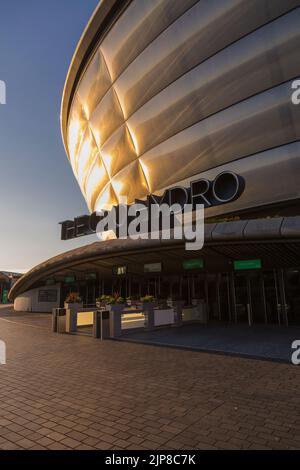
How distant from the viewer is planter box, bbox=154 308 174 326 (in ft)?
67.0

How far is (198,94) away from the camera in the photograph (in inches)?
949

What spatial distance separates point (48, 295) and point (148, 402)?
35923 millimetres

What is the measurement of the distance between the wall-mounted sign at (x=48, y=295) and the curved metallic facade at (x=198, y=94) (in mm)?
14902

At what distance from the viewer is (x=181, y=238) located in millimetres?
16844

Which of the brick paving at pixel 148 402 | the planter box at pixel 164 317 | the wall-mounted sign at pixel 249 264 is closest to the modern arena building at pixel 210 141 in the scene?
the wall-mounted sign at pixel 249 264

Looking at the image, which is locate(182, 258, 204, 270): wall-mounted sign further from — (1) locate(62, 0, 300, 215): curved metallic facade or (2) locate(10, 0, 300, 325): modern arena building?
(1) locate(62, 0, 300, 215): curved metallic facade

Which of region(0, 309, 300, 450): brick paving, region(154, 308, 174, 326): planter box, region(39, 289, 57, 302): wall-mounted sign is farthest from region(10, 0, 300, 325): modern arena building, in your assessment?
region(0, 309, 300, 450): brick paving

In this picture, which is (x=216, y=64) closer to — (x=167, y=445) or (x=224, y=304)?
(x=224, y=304)

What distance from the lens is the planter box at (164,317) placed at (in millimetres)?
20422

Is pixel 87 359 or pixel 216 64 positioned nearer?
pixel 87 359

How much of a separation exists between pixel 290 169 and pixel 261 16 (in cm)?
1031

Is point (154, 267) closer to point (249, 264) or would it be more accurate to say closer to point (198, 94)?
point (249, 264)

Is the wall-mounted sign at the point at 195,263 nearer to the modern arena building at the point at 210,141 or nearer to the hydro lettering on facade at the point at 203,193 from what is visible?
the modern arena building at the point at 210,141
